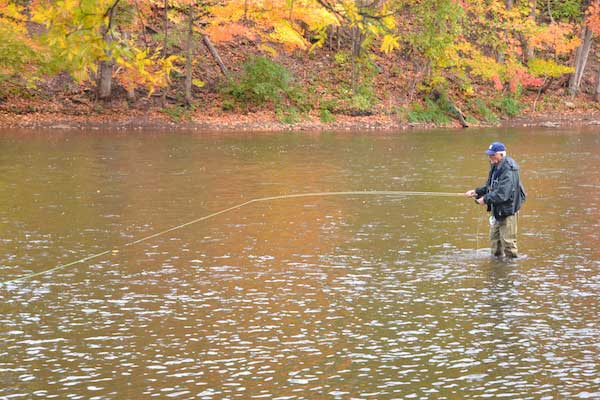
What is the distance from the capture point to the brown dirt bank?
35.9m

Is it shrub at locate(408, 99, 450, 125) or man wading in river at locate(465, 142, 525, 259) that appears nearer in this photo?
man wading in river at locate(465, 142, 525, 259)

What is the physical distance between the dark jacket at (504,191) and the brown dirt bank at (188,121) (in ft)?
81.4

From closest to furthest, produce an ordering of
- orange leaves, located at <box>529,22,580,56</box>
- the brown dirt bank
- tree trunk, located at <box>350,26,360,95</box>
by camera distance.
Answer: the brown dirt bank < tree trunk, located at <box>350,26,360,95</box> < orange leaves, located at <box>529,22,580,56</box>

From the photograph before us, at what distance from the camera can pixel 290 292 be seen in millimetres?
10562

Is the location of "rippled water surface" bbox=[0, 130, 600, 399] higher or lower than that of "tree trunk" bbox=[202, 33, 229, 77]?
lower

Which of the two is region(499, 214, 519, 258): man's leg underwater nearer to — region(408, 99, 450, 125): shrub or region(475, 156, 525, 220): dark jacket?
region(475, 156, 525, 220): dark jacket

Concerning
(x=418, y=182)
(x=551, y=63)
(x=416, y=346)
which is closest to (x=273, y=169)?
(x=418, y=182)

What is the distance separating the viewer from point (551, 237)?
14047 millimetres

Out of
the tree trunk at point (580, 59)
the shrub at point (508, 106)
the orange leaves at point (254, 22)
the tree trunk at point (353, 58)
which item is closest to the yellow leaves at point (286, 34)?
the orange leaves at point (254, 22)

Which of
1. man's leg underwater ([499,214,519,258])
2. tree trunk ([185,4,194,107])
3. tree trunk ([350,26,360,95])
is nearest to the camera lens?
man's leg underwater ([499,214,519,258])

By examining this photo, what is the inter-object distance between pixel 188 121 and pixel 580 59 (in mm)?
20616

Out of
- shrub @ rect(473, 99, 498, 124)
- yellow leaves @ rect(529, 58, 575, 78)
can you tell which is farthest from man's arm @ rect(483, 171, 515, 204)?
yellow leaves @ rect(529, 58, 575, 78)

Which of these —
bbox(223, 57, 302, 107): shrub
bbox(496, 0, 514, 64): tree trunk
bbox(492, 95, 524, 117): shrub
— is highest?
bbox(496, 0, 514, 64): tree trunk

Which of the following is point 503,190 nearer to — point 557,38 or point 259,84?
point 259,84
